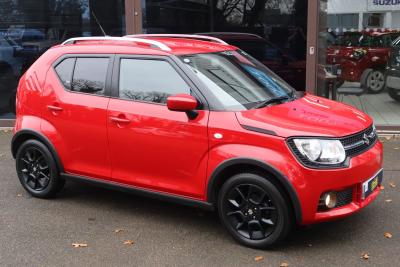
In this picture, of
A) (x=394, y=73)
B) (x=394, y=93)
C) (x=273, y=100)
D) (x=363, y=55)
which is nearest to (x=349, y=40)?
(x=363, y=55)

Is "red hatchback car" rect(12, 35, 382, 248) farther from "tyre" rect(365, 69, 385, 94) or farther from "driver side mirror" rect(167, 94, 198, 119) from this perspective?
"tyre" rect(365, 69, 385, 94)

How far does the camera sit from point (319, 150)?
4.02 m

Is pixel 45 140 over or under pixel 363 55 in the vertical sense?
under

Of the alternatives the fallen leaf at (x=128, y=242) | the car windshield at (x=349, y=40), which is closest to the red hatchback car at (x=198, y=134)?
the fallen leaf at (x=128, y=242)

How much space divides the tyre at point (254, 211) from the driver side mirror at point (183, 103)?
2.15ft

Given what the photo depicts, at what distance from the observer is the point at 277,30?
8961mm

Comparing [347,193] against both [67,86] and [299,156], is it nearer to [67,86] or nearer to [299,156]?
[299,156]

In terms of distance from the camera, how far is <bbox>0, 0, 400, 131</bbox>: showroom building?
343 inches

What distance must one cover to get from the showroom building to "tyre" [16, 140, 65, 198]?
13.6 feet

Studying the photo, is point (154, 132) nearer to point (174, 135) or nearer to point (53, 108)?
point (174, 135)

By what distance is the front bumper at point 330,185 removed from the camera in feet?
13.0

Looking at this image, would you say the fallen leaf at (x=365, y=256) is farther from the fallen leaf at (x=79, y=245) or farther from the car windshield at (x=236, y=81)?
the fallen leaf at (x=79, y=245)

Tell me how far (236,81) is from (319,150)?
3.65 feet

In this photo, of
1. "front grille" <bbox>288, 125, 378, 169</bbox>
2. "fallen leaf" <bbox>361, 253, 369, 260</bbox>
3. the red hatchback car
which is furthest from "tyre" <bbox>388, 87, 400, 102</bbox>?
"fallen leaf" <bbox>361, 253, 369, 260</bbox>
